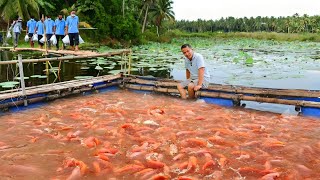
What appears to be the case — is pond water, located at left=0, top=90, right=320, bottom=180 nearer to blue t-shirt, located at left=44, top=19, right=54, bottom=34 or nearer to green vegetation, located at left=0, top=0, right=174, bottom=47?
blue t-shirt, located at left=44, top=19, right=54, bottom=34

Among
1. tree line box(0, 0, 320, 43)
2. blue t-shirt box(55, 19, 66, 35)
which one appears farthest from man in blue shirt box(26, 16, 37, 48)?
Answer: tree line box(0, 0, 320, 43)

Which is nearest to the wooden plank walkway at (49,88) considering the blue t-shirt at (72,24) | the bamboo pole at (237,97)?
the bamboo pole at (237,97)

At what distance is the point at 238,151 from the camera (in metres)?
5.56

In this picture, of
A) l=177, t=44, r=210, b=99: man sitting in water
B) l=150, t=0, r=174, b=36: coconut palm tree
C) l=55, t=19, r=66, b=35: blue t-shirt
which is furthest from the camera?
l=150, t=0, r=174, b=36: coconut palm tree

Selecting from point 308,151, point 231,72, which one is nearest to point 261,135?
point 308,151

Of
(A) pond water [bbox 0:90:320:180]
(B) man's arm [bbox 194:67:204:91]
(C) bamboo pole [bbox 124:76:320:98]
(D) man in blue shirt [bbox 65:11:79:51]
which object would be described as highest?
(D) man in blue shirt [bbox 65:11:79:51]

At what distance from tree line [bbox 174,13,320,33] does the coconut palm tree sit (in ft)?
85.5

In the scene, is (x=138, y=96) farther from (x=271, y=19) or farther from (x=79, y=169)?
(x=271, y=19)

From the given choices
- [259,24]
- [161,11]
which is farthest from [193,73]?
[259,24]

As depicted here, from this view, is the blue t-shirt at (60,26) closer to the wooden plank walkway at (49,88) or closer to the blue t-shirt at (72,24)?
the blue t-shirt at (72,24)

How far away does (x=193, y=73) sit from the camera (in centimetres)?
910

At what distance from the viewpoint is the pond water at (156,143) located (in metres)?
4.87

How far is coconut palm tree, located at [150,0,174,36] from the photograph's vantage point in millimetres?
48372

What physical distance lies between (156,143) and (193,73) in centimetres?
363
